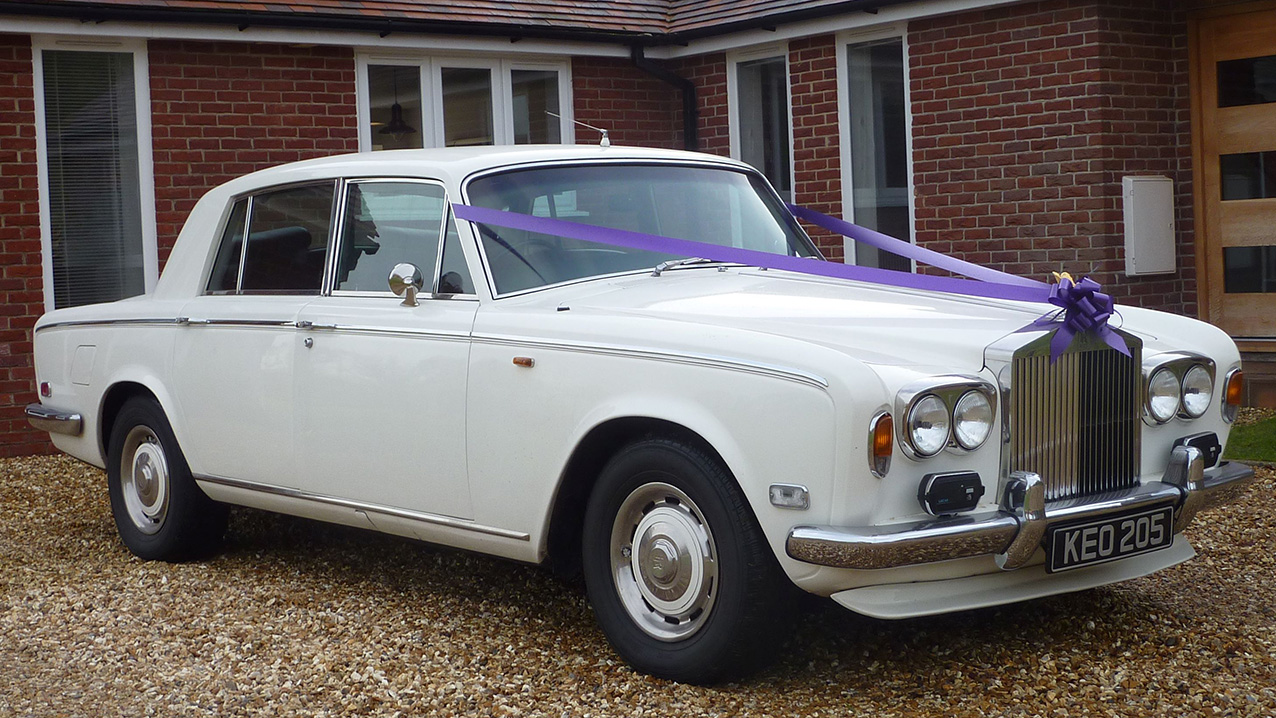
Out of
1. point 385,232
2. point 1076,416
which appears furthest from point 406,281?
point 1076,416

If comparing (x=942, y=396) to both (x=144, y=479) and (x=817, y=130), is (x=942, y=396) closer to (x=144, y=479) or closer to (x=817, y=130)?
(x=144, y=479)

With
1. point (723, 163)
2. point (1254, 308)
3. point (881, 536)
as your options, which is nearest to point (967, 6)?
point (1254, 308)

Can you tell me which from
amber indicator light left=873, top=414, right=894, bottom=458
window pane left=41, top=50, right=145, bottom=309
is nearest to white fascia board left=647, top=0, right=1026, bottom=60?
window pane left=41, top=50, right=145, bottom=309

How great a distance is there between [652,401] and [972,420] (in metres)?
0.89

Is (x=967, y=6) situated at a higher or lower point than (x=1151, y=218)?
higher

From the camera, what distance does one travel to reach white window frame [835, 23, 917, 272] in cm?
1048

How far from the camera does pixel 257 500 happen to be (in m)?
5.36

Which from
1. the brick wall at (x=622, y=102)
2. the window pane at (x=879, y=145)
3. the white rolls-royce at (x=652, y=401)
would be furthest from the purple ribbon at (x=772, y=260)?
the brick wall at (x=622, y=102)

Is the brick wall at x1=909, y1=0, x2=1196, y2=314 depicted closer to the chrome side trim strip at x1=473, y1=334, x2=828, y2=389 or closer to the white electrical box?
the white electrical box

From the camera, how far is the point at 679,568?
3.90 m

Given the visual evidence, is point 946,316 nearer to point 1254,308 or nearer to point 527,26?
point 1254,308

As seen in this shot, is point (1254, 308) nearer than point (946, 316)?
No

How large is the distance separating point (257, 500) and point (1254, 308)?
720cm

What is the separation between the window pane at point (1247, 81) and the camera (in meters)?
9.32
